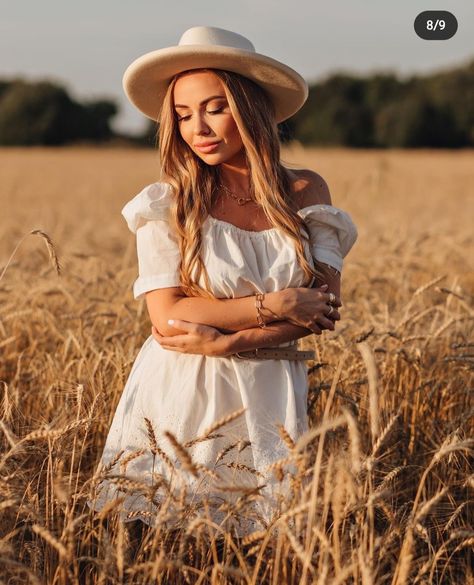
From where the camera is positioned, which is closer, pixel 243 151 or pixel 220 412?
pixel 220 412

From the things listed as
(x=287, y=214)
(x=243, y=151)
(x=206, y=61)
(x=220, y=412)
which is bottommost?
(x=220, y=412)

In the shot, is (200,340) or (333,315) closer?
(200,340)

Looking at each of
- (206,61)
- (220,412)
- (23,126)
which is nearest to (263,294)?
(220,412)

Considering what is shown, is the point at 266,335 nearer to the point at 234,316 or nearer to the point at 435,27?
the point at 234,316

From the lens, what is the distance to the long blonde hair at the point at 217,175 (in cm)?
213

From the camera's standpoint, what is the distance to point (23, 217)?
9.59 m

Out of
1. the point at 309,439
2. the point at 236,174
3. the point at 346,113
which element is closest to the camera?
the point at 309,439

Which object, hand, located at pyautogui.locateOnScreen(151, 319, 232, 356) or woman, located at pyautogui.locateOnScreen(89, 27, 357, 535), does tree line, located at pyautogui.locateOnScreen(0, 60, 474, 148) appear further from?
hand, located at pyautogui.locateOnScreen(151, 319, 232, 356)

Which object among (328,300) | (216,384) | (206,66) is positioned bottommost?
(216,384)

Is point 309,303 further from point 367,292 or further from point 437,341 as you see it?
point 367,292

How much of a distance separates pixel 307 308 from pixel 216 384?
0.31 meters

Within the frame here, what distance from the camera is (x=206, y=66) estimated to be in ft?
7.20

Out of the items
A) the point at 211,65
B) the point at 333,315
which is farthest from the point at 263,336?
the point at 211,65

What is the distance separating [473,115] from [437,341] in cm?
4377
